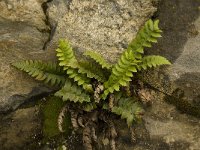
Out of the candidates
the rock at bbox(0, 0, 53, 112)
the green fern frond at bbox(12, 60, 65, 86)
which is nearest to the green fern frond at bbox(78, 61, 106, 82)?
the green fern frond at bbox(12, 60, 65, 86)

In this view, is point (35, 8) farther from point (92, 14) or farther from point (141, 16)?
point (141, 16)

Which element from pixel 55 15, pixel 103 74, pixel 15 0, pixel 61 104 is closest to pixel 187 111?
pixel 103 74

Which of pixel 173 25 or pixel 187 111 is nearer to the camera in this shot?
pixel 187 111

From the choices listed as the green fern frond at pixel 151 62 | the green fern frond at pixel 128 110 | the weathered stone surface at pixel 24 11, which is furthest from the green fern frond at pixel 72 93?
the weathered stone surface at pixel 24 11

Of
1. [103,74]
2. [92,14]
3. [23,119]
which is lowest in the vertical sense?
[23,119]

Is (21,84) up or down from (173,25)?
down

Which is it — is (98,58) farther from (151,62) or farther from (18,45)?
(18,45)

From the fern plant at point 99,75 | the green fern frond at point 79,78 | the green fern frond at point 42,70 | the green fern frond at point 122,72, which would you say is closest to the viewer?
the green fern frond at point 122,72

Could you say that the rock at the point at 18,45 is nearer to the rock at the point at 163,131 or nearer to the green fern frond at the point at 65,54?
the green fern frond at the point at 65,54
